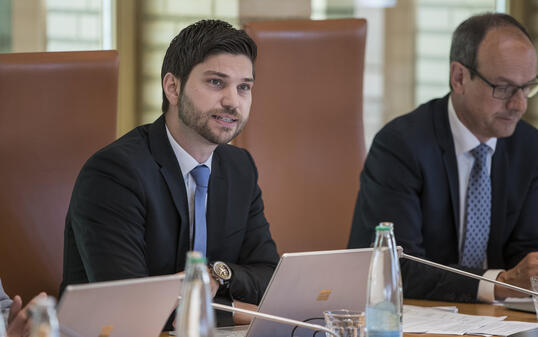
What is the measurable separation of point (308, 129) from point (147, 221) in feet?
3.02

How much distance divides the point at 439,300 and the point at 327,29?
1039mm

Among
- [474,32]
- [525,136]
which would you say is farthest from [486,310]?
[474,32]

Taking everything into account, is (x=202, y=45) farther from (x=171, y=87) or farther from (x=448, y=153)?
(x=448, y=153)

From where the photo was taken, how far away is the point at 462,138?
98.0 inches

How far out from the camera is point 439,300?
7.12ft

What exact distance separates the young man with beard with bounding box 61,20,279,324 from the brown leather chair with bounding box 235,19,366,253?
1.51 feet

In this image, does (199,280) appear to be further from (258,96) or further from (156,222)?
(258,96)

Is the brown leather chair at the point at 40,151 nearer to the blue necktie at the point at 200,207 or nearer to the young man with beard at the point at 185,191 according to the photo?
the young man with beard at the point at 185,191

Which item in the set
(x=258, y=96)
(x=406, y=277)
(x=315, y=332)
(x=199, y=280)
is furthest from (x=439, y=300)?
(x=199, y=280)

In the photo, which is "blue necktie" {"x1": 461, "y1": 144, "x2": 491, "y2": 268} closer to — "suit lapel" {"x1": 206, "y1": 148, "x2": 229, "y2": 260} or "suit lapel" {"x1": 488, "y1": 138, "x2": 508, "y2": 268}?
"suit lapel" {"x1": 488, "y1": 138, "x2": 508, "y2": 268}

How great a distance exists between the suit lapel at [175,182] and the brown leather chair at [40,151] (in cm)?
30

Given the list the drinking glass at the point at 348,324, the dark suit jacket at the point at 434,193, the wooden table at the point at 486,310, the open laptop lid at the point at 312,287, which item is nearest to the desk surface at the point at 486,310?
the wooden table at the point at 486,310

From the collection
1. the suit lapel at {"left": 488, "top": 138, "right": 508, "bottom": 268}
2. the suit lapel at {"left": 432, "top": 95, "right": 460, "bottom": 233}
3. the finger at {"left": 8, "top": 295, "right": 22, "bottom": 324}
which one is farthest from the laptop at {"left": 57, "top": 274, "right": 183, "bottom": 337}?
the suit lapel at {"left": 488, "top": 138, "right": 508, "bottom": 268}

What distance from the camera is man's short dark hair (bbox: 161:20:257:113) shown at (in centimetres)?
204
